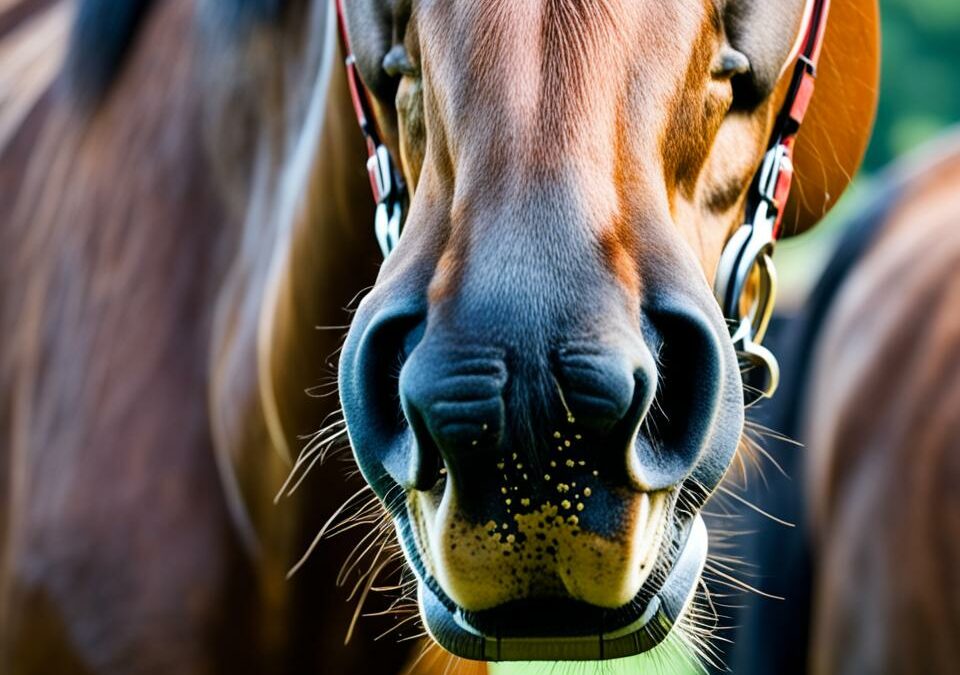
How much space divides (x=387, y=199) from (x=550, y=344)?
21.2 inches

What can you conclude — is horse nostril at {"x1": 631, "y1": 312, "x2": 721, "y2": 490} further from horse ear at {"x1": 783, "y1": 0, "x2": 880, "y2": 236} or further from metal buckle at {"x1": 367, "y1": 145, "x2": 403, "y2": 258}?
horse ear at {"x1": 783, "y1": 0, "x2": 880, "y2": 236}

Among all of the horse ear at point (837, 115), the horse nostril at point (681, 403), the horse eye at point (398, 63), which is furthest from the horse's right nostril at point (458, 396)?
the horse ear at point (837, 115)

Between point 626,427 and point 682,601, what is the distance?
0.76 ft

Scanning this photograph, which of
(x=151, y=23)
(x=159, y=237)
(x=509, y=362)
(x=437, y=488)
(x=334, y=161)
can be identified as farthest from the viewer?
(x=151, y=23)

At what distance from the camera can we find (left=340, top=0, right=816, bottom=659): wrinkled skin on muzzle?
99 cm

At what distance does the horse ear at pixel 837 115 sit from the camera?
1.70m

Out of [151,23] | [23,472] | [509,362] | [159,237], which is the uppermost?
[151,23]

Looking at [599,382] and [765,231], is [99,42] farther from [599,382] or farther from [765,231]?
[599,382]

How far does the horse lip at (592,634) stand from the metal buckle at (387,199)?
1.50 ft

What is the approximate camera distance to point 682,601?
115cm

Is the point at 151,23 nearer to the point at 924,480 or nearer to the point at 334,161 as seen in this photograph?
the point at 334,161

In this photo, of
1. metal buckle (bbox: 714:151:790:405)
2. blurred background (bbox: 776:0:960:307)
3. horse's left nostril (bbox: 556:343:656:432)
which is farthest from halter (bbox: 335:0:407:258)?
blurred background (bbox: 776:0:960:307)

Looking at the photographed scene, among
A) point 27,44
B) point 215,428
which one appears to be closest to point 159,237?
point 215,428

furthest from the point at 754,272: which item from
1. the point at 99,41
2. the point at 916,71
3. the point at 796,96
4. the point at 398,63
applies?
the point at 916,71
